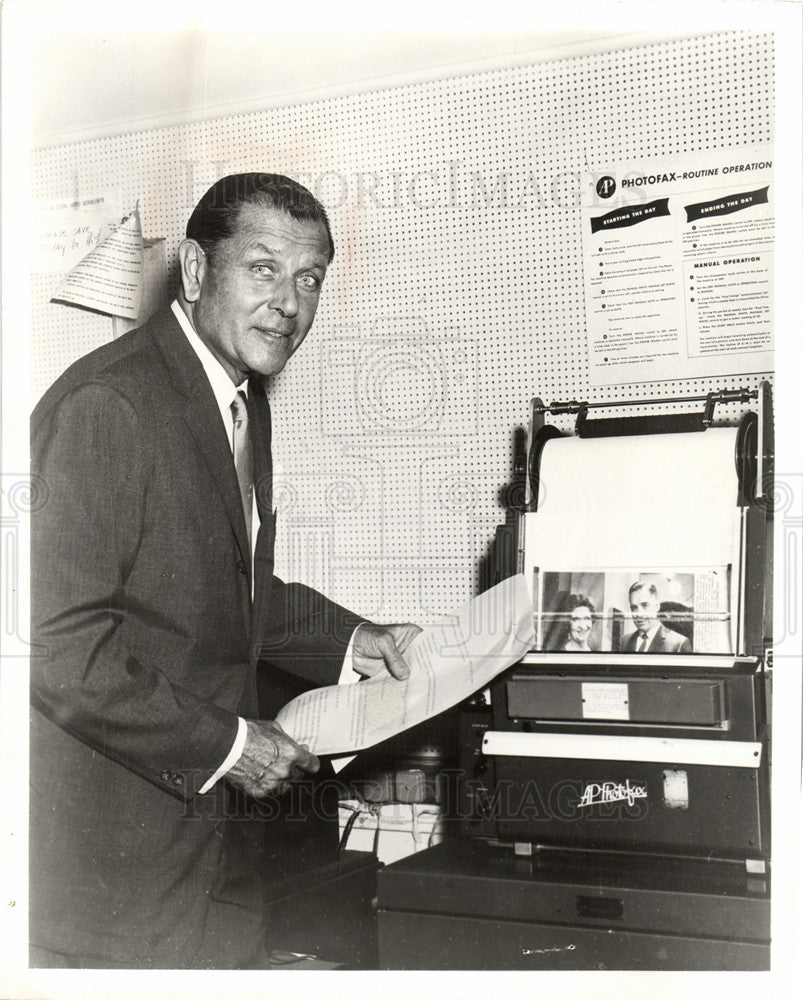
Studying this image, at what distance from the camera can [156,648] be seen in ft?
4.84

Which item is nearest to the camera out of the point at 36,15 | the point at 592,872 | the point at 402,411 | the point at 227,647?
→ the point at 592,872

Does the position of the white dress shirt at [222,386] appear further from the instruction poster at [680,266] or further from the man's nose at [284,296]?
the instruction poster at [680,266]

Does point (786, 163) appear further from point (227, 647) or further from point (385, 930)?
point (385, 930)

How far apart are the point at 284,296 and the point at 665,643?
2.82 feet

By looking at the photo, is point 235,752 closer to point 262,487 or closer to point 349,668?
point 349,668

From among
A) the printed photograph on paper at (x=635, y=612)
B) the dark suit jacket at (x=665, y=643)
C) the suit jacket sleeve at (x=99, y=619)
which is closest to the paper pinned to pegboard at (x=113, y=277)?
the suit jacket sleeve at (x=99, y=619)

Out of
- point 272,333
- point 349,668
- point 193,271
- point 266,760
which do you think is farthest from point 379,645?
point 193,271

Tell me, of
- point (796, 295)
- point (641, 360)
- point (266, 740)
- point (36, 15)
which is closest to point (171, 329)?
point (36, 15)

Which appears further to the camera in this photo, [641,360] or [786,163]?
[641,360]

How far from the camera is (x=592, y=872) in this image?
136 centimetres

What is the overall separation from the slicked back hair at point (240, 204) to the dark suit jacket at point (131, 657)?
264 mm

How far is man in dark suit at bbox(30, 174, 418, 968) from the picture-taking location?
4.56 feet
